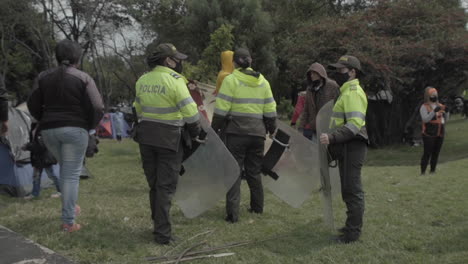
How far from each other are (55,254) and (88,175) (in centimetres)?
535

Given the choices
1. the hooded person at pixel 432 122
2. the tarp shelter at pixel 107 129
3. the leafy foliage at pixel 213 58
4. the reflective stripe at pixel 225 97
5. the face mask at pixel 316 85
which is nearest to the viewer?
the reflective stripe at pixel 225 97

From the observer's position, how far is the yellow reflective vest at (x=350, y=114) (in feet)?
13.5

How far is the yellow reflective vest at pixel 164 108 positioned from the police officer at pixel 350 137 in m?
1.35

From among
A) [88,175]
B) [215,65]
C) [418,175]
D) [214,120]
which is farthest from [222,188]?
[215,65]

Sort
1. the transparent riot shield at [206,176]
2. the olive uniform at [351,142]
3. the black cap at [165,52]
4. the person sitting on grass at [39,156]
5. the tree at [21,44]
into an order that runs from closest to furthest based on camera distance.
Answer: the olive uniform at [351,142] < the black cap at [165,52] < the transparent riot shield at [206,176] < the person sitting on grass at [39,156] < the tree at [21,44]

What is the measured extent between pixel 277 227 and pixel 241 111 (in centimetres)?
138

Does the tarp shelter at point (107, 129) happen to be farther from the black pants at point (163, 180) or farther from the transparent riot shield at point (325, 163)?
the transparent riot shield at point (325, 163)

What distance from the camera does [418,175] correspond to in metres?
8.97

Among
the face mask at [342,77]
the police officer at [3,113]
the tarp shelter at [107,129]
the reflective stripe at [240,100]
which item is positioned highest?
the face mask at [342,77]

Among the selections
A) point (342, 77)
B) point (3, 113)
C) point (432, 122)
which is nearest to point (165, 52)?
point (342, 77)

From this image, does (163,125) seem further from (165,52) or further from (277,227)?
(277,227)

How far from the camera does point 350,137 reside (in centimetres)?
411

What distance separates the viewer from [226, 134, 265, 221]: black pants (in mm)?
5172

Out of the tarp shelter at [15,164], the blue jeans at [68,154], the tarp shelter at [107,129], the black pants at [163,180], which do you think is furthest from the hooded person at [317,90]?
the tarp shelter at [107,129]
